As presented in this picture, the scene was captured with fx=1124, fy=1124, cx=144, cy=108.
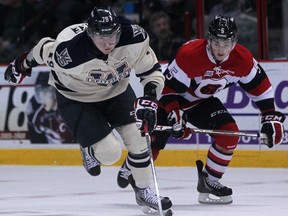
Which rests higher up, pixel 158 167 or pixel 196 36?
pixel 196 36

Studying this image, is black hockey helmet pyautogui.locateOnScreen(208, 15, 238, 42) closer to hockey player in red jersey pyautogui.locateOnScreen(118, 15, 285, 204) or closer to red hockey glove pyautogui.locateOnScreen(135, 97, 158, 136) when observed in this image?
hockey player in red jersey pyautogui.locateOnScreen(118, 15, 285, 204)

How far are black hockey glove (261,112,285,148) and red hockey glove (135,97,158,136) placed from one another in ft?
3.31

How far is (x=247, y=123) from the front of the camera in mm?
9508

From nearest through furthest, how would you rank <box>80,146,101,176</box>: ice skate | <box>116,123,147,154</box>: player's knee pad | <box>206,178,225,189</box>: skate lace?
<box>116,123,147,154</box>: player's knee pad
<box>80,146,101,176</box>: ice skate
<box>206,178,225,189</box>: skate lace

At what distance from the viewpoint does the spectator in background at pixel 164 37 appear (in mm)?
10242

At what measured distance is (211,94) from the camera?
710 centimetres

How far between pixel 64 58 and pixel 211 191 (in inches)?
58.5

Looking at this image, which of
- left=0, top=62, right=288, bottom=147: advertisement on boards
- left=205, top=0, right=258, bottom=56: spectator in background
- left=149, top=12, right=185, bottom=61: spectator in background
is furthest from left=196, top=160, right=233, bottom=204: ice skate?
left=149, top=12, right=185, bottom=61: spectator in background

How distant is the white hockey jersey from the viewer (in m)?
6.22

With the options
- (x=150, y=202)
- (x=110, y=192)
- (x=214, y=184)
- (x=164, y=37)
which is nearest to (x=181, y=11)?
(x=164, y=37)

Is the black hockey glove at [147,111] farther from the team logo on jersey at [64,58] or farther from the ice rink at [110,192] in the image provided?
the ice rink at [110,192]

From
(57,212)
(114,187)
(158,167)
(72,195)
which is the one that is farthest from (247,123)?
(57,212)

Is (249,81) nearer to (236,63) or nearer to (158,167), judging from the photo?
(236,63)

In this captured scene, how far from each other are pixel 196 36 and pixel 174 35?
0.20 m
